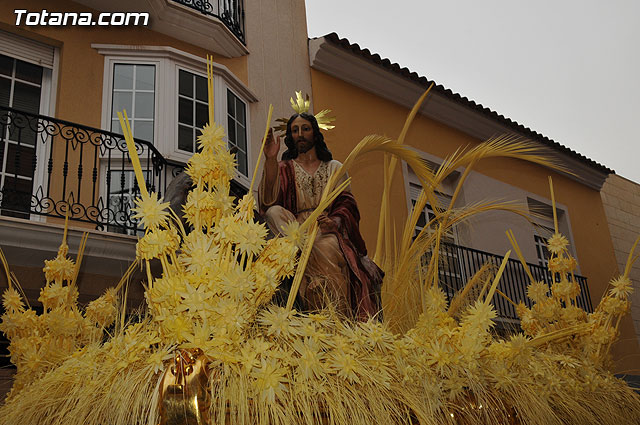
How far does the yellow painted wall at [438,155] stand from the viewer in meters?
8.20

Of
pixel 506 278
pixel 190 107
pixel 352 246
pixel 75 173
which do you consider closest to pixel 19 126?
pixel 75 173

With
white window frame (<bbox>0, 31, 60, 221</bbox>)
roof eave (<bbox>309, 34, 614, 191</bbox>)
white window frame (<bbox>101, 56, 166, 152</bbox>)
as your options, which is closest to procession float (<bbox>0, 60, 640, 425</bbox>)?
white window frame (<bbox>0, 31, 60, 221</bbox>)

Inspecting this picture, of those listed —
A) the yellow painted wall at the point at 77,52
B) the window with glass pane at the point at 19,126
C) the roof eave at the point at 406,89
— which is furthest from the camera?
the roof eave at the point at 406,89

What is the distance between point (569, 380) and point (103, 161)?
17.8 feet

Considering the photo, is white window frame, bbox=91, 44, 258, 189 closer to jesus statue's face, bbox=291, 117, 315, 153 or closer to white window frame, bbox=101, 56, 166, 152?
white window frame, bbox=101, 56, 166, 152

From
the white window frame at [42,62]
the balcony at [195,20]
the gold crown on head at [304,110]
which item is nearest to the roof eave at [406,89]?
the balcony at [195,20]

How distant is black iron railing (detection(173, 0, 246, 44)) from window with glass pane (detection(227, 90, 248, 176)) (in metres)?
0.94

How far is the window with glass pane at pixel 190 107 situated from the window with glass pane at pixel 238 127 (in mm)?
299

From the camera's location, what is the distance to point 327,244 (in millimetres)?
3016

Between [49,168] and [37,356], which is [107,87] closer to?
[49,168]

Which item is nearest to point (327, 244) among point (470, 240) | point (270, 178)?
point (270, 178)

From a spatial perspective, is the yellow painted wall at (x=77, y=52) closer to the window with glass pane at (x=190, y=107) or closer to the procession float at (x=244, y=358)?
the window with glass pane at (x=190, y=107)

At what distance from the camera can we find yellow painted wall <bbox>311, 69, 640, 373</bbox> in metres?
8.20

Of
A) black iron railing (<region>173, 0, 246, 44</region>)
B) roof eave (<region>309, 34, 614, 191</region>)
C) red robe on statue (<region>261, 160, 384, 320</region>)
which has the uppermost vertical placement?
black iron railing (<region>173, 0, 246, 44</region>)
